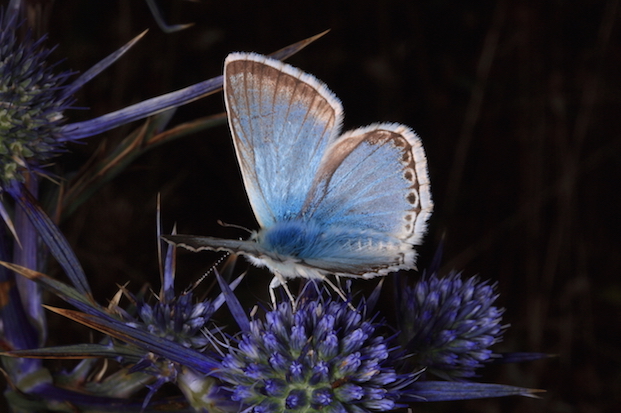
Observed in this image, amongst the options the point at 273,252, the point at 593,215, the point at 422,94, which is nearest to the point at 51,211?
the point at 273,252

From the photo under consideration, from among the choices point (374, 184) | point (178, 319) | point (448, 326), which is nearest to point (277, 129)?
point (374, 184)

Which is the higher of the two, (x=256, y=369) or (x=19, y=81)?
(x=19, y=81)

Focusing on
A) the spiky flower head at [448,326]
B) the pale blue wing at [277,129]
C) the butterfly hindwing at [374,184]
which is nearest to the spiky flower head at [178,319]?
the pale blue wing at [277,129]

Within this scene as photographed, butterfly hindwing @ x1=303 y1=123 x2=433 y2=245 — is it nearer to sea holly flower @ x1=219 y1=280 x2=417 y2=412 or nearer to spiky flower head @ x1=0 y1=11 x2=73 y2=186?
sea holly flower @ x1=219 y1=280 x2=417 y2=412

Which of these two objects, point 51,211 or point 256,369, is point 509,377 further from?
point 51,211

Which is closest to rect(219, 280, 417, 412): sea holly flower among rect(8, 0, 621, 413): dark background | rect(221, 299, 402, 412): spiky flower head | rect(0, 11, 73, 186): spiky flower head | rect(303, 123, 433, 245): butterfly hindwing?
rect(221, 299, 402, 412): spiky flower head
